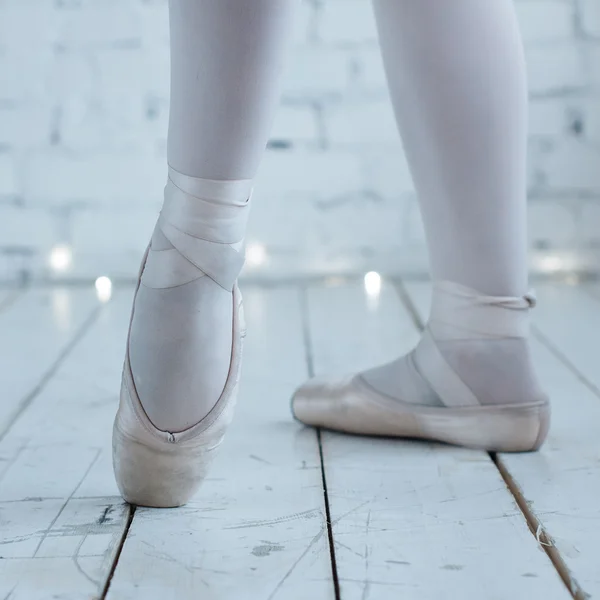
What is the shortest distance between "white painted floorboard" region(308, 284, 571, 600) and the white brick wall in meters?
1.24

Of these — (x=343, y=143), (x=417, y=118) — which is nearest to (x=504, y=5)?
(x=417, y=118)

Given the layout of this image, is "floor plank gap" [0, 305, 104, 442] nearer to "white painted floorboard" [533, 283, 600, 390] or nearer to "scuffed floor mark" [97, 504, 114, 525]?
"scuffed floor mark" [97, 504, 114, 525]

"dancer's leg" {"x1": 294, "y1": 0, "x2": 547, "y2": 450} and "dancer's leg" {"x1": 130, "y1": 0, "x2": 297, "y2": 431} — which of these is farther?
"dancer's leg" {"x1": 294, "y1": 0, "x2": 547, "y2": 450}

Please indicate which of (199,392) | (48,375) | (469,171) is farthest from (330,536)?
(48,375)

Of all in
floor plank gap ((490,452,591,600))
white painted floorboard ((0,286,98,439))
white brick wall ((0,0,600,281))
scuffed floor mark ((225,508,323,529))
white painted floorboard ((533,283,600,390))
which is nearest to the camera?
floor plank gap ((490,452,591,600))

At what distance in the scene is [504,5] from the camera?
897 millimetres

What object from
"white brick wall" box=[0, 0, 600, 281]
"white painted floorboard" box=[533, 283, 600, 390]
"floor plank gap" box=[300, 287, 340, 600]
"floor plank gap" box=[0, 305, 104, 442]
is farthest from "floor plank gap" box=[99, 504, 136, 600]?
"white brick wall" box=[0, 0, 600, 281]

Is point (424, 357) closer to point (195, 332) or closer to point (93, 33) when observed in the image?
point (195, 332)

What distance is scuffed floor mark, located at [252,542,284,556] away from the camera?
2.30 ft

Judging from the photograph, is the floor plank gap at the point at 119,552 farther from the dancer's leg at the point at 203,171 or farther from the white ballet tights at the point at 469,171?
the white ballet tights at the point at 469,171

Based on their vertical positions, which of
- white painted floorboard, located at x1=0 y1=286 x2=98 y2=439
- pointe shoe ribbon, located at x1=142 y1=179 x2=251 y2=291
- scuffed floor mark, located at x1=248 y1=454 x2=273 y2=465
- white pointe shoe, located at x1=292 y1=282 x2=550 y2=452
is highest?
pointe shoe ribbon, located at x1=142 y1=179 x2=251 y2=291

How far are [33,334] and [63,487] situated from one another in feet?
2.68

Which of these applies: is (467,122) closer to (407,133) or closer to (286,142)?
(407,133)

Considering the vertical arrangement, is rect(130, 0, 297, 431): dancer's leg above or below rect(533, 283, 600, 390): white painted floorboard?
above
